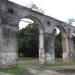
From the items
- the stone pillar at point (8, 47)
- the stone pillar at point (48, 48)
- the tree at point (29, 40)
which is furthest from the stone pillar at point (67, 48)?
the tree at point (29, 40)

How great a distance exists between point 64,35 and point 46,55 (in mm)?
6555

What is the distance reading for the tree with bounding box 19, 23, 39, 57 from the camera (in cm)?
4006

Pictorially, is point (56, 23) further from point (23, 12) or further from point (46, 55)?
point (23, 12)

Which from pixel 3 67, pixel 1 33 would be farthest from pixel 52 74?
pixel 1 33

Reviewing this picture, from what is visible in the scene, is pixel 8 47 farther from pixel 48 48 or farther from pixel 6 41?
pixel 48 48

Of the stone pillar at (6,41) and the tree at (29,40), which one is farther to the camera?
the tree at (29,40)

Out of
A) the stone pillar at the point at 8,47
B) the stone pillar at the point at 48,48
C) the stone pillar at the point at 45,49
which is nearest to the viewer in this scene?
the stone pillar at the point at 8,47

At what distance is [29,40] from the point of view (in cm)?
4044

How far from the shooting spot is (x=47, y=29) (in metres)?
20.6

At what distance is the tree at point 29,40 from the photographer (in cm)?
4006

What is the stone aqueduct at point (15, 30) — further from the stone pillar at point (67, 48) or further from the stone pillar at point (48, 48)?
the stone pillar at point (67, 48)

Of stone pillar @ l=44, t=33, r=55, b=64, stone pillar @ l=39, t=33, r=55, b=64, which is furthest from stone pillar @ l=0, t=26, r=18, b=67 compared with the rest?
stone pillar @ l=44, t=33, r=55, b=64

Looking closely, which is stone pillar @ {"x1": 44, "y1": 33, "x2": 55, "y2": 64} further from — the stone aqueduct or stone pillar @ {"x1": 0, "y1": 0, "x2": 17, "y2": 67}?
stone pillar @ {"x1": 0, "y1": 0, "x2": 17, "y2": 67}

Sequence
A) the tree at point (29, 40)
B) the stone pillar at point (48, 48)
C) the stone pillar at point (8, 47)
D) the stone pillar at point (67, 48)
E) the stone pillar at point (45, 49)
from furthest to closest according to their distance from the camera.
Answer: the tree at point (29, 40)
the stone pillar at point (67, 48)
the stone pillar at point (48, 48)
the stone pillar at point (45, 49)
the stone pillar at point (8, 47)
